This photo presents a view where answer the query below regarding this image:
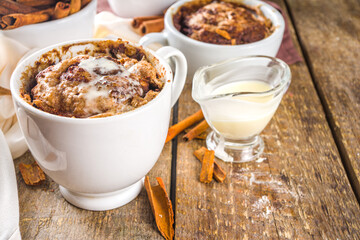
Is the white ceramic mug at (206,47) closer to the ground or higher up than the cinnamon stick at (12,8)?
closer to the ground

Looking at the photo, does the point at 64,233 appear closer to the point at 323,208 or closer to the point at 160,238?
the point at 160,238

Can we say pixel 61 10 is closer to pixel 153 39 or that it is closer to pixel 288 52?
pixel 153 39

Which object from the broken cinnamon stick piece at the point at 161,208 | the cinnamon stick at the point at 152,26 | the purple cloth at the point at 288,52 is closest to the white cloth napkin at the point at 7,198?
the broken cinnamon stick piece at the point at 161,208

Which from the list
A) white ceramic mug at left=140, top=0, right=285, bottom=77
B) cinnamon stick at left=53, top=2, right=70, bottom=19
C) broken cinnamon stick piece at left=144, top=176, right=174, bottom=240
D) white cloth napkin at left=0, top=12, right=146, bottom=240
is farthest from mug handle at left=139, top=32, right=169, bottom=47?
broken cinnamon stick piece at left=144, top=176, right=174, bottom=240

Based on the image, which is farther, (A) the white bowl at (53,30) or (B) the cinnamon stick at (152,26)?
(B) the cinnamon stick at (152,26)

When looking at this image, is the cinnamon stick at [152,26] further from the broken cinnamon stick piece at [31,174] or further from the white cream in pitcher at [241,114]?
the broken cinnamon stick piece at [31,174]

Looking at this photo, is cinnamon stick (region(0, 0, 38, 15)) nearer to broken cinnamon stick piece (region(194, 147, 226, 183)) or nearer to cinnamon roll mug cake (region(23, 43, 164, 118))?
cinnamon roll mug cake (region(23, 43, 164, 118))

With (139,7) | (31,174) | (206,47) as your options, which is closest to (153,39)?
(206,47)
